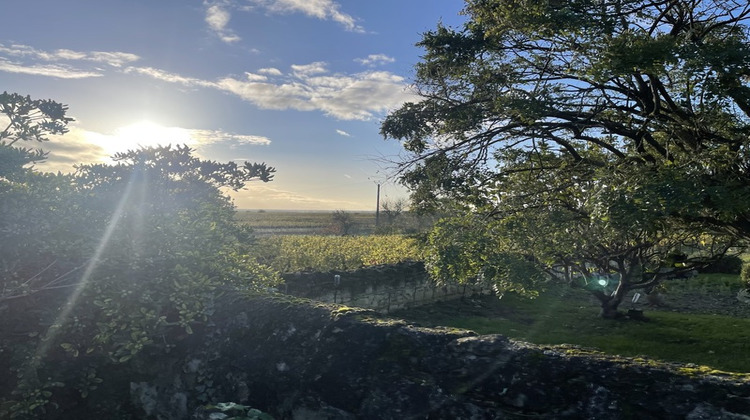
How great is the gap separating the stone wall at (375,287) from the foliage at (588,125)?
3.66 metres

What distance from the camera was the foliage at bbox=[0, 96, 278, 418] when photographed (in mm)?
3941

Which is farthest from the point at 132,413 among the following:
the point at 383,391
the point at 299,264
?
the point at 299,264

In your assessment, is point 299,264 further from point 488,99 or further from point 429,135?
point 488,99

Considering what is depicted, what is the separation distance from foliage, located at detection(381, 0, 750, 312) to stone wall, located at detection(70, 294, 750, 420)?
12.0 ft

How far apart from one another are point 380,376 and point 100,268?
3174 millimetres

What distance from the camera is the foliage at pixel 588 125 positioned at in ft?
20.3

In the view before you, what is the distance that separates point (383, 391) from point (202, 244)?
122 inches

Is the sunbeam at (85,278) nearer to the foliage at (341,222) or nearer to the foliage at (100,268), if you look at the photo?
the foliage at (100,268)

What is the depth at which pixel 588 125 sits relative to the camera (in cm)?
915

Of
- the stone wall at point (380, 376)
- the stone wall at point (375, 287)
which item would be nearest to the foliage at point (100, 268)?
the stone wall at point (380, 376)

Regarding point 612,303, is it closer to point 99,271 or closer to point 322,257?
point 322,257

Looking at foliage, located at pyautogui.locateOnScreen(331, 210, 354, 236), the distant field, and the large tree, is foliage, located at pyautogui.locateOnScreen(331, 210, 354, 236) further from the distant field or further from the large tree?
the large tree

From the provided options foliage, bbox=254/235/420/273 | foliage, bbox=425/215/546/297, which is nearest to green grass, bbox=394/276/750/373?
foliage, bbox=254/235/420/273

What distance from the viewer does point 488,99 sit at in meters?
9.48
